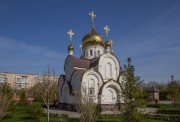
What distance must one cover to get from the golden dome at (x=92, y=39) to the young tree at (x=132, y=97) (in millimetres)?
22483

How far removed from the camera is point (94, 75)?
31203mm

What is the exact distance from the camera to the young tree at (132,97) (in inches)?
554

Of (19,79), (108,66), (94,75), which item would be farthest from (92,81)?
(19,79)

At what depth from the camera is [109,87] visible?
3145 centimetres

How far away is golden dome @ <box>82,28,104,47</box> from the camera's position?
121ft

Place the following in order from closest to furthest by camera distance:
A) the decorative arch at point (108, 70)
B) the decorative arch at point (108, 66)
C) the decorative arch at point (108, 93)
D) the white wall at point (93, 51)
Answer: the decorative arch at point (108, 93), the decorative arch at point (108, 66), the decorative arch at point (108, 70), the white wall at point (93, 51)

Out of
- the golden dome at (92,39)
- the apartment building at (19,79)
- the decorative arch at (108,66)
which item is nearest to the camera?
the decorative arch at (108,66)

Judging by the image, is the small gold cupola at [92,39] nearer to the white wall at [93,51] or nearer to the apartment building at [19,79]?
the white wall at [93,51]

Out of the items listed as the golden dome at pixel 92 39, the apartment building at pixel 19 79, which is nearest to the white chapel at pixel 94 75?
the golden dome at pixel 92 39

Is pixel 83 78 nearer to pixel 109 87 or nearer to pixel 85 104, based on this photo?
pixel 109 87

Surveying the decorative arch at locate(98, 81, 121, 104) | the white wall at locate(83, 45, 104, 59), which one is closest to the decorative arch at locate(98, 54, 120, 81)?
the decorative arch at locate(98, 81, 121, 104)

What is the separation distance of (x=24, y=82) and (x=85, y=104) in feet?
270

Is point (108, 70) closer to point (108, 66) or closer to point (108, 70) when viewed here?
point (108, 70)

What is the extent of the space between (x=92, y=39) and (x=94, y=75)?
835 cm
